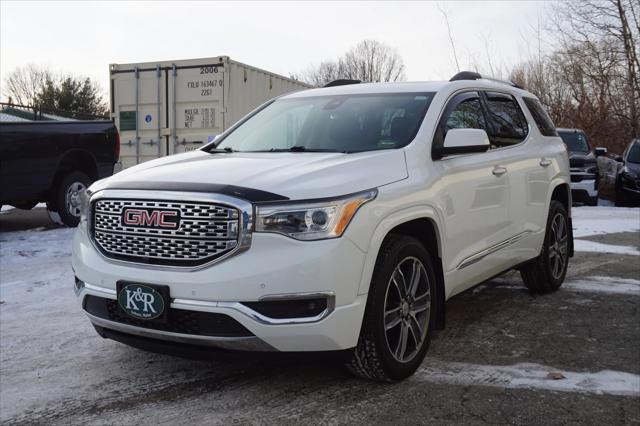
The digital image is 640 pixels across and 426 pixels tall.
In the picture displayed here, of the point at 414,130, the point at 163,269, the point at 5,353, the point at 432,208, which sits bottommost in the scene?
the point at 5,353

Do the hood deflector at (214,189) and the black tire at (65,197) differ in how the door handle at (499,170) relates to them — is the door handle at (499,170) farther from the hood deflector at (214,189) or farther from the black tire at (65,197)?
the black tire at (65,197)

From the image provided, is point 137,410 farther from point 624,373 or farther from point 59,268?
point 59,268

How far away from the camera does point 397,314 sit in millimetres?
3521

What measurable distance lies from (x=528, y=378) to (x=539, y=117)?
296cm

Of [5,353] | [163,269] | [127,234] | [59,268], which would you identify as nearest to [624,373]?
[163,269]

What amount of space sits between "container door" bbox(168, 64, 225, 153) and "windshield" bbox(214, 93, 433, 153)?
6660 millimetres

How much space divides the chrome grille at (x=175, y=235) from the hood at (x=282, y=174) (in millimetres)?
108

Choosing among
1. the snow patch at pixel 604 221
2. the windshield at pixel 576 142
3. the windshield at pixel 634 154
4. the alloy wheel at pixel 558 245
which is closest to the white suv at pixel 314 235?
the alloy wheel at pixel 558 245

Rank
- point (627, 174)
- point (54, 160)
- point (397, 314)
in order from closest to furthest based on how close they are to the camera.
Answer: point (397, 314) < point (54, 160) < point (627, 174)

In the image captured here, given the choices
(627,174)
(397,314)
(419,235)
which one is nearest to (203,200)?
(397,314)

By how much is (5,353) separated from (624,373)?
3.87 metres

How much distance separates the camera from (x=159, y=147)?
11891 mm

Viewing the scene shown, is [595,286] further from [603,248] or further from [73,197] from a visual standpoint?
[73,197]

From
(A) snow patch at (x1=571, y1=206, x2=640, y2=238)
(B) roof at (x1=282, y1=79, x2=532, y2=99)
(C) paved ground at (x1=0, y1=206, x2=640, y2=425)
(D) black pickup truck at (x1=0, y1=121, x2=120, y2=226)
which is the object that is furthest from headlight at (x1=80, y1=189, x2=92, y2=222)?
(A) snow patch at (x1=571, y1=206, x2=640, y2=238)
